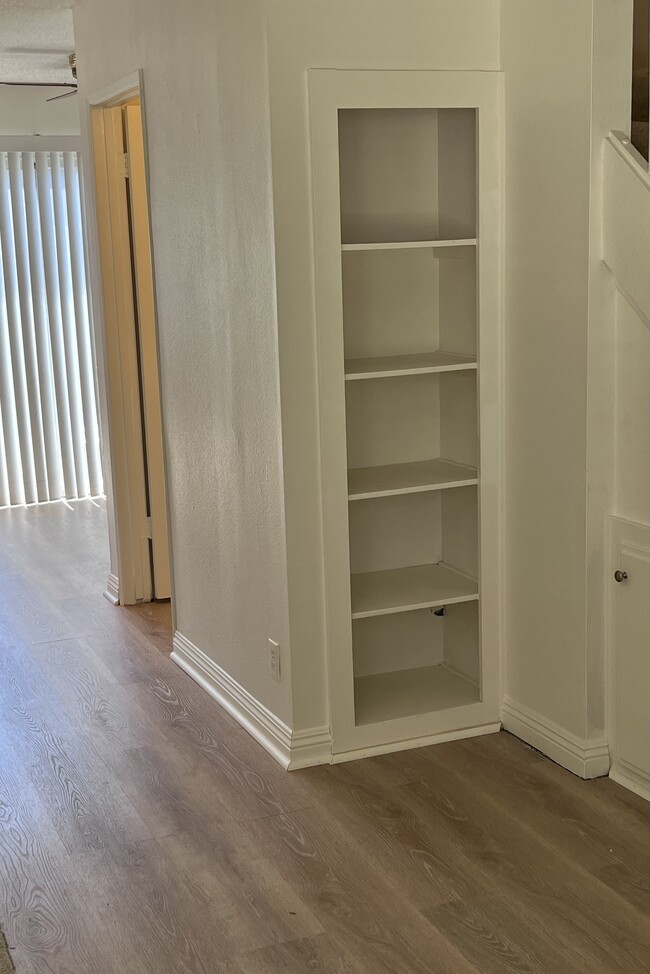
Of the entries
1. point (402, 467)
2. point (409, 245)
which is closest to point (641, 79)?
point (409, 245)

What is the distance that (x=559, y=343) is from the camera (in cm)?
313

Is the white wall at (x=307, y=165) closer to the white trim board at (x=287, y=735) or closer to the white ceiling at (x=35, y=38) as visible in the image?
the white trim board at (x=287, y=735)

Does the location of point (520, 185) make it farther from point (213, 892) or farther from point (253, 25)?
point (213, 892)

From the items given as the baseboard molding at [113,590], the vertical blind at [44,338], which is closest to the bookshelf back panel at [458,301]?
the baseboard molding at [113,590]

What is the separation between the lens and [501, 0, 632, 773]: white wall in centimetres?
295

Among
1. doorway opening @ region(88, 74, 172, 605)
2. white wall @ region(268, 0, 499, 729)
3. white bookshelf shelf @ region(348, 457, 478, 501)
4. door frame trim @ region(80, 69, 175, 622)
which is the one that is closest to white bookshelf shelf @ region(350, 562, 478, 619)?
white wall @ region(268, 0, 499, 729)

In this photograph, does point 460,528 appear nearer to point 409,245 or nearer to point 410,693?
point 410,693

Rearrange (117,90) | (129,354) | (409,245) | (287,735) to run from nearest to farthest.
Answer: (409,245)
(287,735)
(117,90)
(129,354)

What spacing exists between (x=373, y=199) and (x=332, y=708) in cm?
158

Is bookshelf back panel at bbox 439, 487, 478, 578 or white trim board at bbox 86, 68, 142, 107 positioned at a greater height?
white trim board at bbox 86, 68, 142, 107

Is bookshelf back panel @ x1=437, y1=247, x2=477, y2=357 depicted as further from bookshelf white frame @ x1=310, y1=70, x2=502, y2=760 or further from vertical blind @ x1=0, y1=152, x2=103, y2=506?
vertical blind @ x1=0, y1=152, x2=103, y2=506

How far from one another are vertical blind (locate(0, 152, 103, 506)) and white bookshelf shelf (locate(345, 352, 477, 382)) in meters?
4.43

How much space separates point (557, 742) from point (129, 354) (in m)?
2.60

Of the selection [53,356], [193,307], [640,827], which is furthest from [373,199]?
[53,356]
